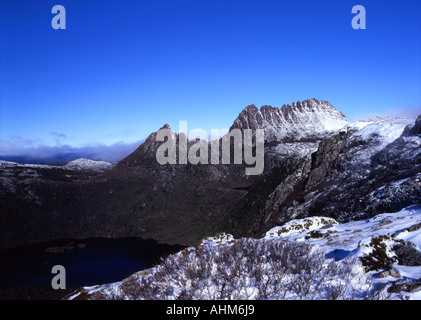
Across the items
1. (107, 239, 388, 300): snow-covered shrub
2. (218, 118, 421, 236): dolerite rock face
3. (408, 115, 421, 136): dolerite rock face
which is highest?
(408, 115, 421, 136): dolerite rock face

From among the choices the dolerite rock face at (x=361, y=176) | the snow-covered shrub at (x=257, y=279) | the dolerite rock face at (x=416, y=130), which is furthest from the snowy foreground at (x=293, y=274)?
the dolerite rock face at (x=416, y=130)

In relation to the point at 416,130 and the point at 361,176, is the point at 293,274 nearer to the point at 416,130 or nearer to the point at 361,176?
the point at 361,176

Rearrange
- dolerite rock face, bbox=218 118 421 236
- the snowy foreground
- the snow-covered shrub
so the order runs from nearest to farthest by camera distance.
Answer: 1. the snowy foreground
2. the snow-covered shrub
3. dolerite rock face, bbox=218 118 421 236

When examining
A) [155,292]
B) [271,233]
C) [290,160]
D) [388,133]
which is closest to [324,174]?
[388,133]

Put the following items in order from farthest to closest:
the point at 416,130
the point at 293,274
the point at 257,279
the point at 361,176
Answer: the point at 361,176 → the point at 416,130 → the point at 293,274 → the point at 257,279

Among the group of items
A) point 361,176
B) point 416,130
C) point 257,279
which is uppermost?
point 416,130

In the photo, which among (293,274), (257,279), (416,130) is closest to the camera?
(257,279)

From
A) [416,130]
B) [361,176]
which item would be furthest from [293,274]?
[416,130]

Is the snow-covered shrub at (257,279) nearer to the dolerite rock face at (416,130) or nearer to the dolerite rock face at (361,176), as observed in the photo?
the dolerite rock face at (361,176)

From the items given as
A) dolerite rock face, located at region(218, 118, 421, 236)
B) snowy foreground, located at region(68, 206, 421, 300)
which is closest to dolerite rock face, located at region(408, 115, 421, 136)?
dolerite rock face, located at region(218, 118, 421, 236)

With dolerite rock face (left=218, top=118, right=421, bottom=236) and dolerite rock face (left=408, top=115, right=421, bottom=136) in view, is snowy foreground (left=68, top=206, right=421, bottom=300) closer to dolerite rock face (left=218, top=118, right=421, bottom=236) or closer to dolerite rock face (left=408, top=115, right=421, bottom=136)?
dolerite rock face (left=218, top=118, right=421, bottom=236)
